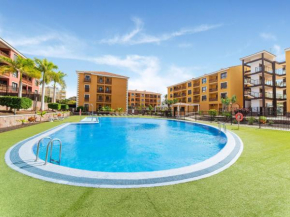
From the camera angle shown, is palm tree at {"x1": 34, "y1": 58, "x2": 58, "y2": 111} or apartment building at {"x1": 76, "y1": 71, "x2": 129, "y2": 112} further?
apartment building at {"x1": 76, "y1": 71, "x2": 129, "y2": 112}

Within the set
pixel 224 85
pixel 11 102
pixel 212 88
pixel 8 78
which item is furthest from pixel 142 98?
pixel 11 102

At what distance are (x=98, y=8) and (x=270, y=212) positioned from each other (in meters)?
15.1

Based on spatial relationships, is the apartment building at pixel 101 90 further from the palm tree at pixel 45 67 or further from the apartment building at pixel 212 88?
the apartment building at pixel 212 88

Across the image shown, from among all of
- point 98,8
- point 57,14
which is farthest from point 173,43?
point 57,14

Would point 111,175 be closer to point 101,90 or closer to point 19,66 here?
point 19,66

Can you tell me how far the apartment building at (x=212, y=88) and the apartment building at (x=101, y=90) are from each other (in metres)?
20.0

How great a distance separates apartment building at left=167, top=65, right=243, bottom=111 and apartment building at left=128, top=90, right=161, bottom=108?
22249 millimetres

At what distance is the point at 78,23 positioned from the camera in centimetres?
1346

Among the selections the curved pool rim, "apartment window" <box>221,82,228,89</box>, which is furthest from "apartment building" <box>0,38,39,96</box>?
"apartment window" <box>221,82,228,89</box>

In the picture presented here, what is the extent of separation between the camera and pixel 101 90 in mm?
42000

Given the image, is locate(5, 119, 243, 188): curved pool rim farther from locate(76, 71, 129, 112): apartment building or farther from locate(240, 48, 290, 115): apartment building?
locate(76, 71, 129, 112): apartment building

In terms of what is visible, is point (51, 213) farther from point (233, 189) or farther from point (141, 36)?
point (141, 36)

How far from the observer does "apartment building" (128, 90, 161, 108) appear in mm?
71562

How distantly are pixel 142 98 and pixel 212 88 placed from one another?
3909cm
